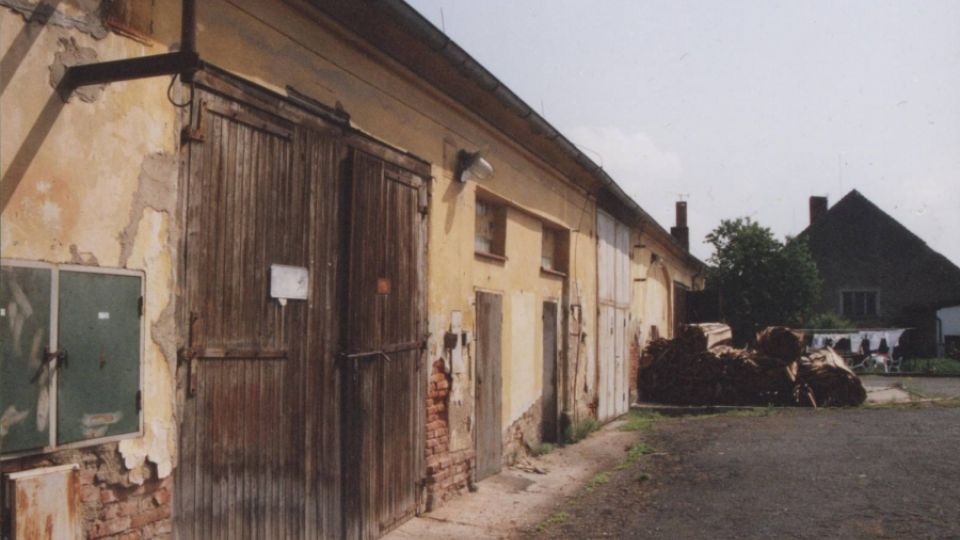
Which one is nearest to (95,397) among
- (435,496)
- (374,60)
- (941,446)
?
(374,60)

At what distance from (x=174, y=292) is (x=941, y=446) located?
10326 mm

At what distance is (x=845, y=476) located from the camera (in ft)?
28.3

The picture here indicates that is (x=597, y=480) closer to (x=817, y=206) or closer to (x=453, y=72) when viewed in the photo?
(x=453, y=72)

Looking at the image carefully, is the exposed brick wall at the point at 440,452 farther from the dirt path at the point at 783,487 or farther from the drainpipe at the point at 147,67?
the drainpipe at the point at 147,67

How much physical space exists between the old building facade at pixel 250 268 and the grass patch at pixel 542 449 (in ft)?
4.46

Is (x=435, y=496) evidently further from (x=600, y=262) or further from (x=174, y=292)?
(x=600, y=262)

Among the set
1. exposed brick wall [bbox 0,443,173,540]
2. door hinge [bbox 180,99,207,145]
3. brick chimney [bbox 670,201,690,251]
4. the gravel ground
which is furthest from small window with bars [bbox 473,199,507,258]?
brick chimney [bbox 670,201,690,251]

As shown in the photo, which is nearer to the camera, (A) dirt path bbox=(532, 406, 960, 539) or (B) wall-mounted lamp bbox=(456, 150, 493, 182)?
(A) dirt path bbox=(532, 406, 960, 539)

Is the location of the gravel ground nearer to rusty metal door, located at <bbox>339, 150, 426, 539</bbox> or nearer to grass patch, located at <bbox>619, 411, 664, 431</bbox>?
grass patch, located at <bbox>619, 411, 664, 431</bbox>

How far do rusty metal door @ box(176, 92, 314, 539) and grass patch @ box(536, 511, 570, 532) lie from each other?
2.51m

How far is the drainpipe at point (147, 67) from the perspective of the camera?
3363 millimetres

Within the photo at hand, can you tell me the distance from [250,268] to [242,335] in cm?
40

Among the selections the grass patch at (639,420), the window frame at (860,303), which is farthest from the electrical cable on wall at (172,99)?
the window frame at (860,303)

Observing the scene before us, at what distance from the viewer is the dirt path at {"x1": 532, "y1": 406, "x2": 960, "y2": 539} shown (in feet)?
21.6
